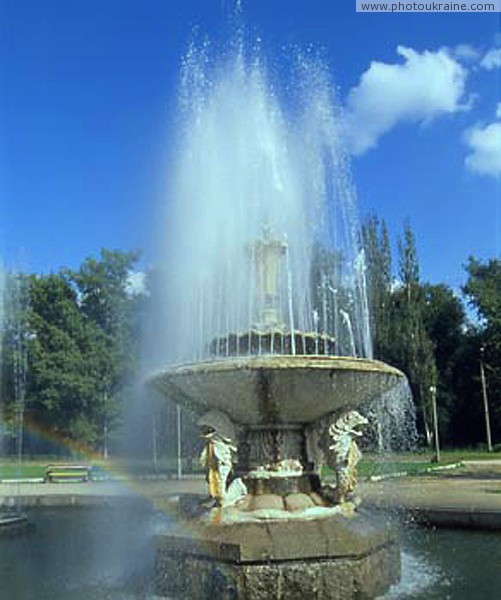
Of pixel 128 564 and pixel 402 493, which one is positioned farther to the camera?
pixel 402 493

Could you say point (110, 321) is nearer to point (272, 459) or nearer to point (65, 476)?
point (65, 476)

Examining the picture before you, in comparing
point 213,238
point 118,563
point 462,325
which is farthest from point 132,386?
point 118,563

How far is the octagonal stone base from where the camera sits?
685 centimetres

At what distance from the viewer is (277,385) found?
7.58m

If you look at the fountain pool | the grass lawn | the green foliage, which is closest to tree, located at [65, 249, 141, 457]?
the green foliage

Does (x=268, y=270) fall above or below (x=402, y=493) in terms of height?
above

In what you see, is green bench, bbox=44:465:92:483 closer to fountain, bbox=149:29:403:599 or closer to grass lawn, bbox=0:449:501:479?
grass lawn, bbox=0:449:501:479

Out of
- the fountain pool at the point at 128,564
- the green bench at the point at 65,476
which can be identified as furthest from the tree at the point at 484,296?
the fountain pool at the point at 128,564

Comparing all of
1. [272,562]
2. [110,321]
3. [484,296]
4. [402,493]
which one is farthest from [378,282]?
[272,562]

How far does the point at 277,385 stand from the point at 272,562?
175cm

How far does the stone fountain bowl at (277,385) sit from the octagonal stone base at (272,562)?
1.26 m

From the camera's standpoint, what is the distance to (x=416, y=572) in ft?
27.7

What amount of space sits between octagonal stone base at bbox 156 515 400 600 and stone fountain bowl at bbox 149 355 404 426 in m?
1.26

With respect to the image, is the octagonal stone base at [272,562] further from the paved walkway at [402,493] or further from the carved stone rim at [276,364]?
the paved walkway at [402,493]
